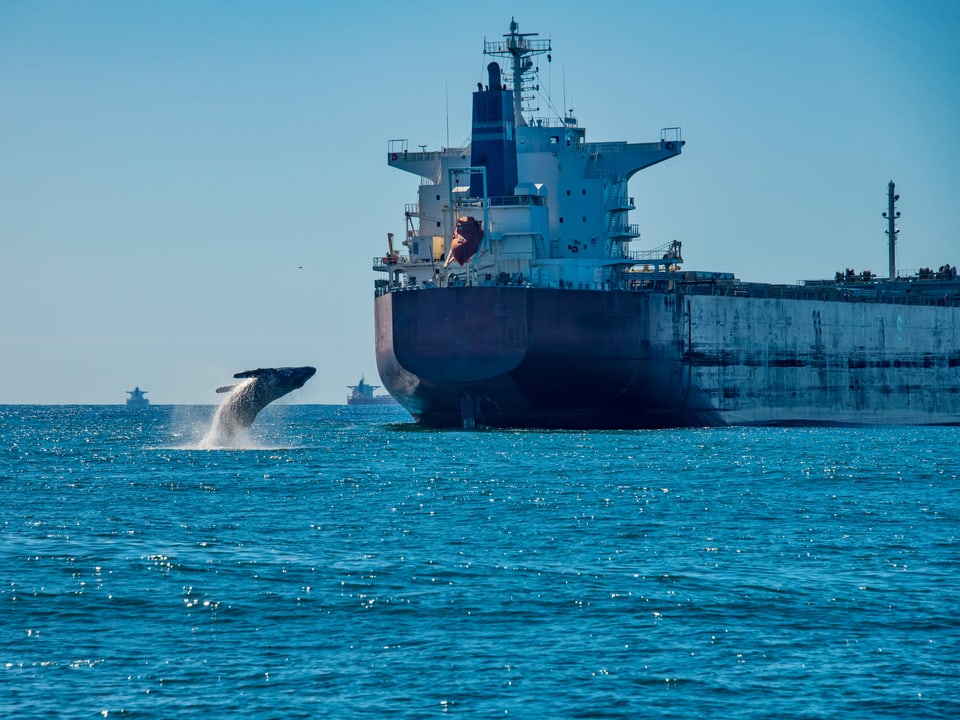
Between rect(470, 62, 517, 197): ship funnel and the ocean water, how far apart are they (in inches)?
1132

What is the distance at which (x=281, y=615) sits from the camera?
2155 centimetres

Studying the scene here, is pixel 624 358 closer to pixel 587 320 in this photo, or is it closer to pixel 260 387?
pixel 587 320

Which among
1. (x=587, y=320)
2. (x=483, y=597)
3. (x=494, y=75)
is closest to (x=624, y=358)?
(x=587, y=320)

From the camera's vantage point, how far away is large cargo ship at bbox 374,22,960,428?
204ft

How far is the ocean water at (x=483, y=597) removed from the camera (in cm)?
1708

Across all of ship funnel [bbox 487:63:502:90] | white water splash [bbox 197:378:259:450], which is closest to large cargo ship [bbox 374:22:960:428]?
ship funnel [bbox 487:63:502:90]

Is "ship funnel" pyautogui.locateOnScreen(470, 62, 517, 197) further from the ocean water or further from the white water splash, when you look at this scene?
the ocean water

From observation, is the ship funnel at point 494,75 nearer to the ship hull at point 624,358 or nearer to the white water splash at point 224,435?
the ship hull at point 624,358

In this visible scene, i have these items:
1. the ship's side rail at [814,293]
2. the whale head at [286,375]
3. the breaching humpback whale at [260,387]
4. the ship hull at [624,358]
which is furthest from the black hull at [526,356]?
the whale head at [286,375]

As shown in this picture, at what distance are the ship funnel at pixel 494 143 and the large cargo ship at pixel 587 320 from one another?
0.07 m

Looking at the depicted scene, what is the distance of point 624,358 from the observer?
210ft

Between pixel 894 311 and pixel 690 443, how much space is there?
27.6 metres

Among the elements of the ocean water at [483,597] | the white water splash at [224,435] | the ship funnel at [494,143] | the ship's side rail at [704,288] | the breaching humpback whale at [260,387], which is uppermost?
the ship funnel at [494,143]

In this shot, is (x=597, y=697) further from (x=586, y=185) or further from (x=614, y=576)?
(x=586, y=185)
